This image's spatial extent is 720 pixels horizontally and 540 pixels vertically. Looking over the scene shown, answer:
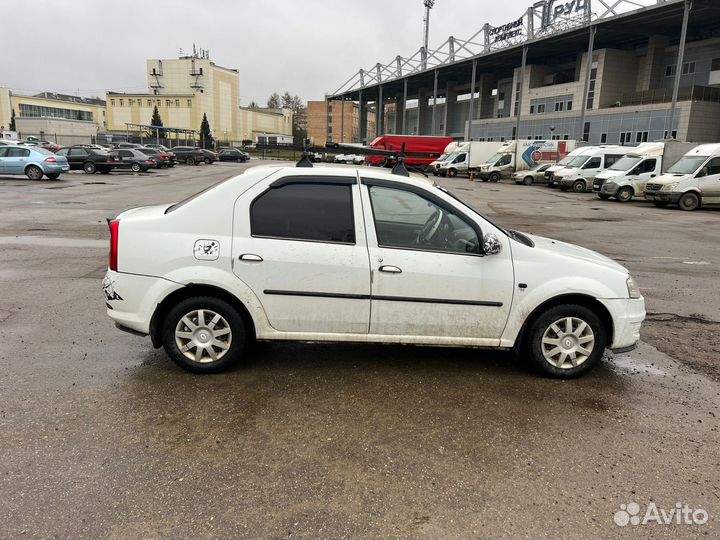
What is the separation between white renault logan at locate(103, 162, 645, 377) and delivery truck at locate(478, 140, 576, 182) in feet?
115

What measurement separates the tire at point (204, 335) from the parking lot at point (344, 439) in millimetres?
143

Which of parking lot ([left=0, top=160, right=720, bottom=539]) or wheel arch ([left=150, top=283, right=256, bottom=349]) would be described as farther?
wheel arch ([left=150, top=283, right=256, bottom=349])

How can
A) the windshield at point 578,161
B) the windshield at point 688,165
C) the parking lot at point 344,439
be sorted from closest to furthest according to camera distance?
the parking lot at point 344,439 < the windshield at point 688,165 < the windshield at point 578,161

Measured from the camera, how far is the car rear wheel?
65.3ft

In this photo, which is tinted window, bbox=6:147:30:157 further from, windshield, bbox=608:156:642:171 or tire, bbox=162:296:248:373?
windshield, bbox=608:156:642:171

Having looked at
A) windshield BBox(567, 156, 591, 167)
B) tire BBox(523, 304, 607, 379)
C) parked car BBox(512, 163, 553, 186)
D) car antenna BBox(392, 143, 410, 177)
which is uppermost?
windshield BBox(567, 156, 591, 167)

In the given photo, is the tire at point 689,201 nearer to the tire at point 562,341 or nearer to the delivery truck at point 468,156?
the tire at point 562,341

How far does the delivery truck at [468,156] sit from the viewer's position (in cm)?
4175

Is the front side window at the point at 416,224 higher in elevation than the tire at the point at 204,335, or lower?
higher

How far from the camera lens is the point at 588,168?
2903 centimetres

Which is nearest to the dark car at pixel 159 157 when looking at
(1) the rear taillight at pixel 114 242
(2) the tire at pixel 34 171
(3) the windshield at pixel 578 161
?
(2) the tire at pixel 34 171

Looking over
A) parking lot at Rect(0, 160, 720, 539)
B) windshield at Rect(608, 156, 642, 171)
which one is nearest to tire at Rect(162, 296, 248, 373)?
parking lot at Rect(0, 160, 720, 539)

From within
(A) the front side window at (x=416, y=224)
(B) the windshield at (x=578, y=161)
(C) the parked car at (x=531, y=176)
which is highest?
(B) the windshield at (x=578, y=161)

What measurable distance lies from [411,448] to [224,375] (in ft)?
5.59
